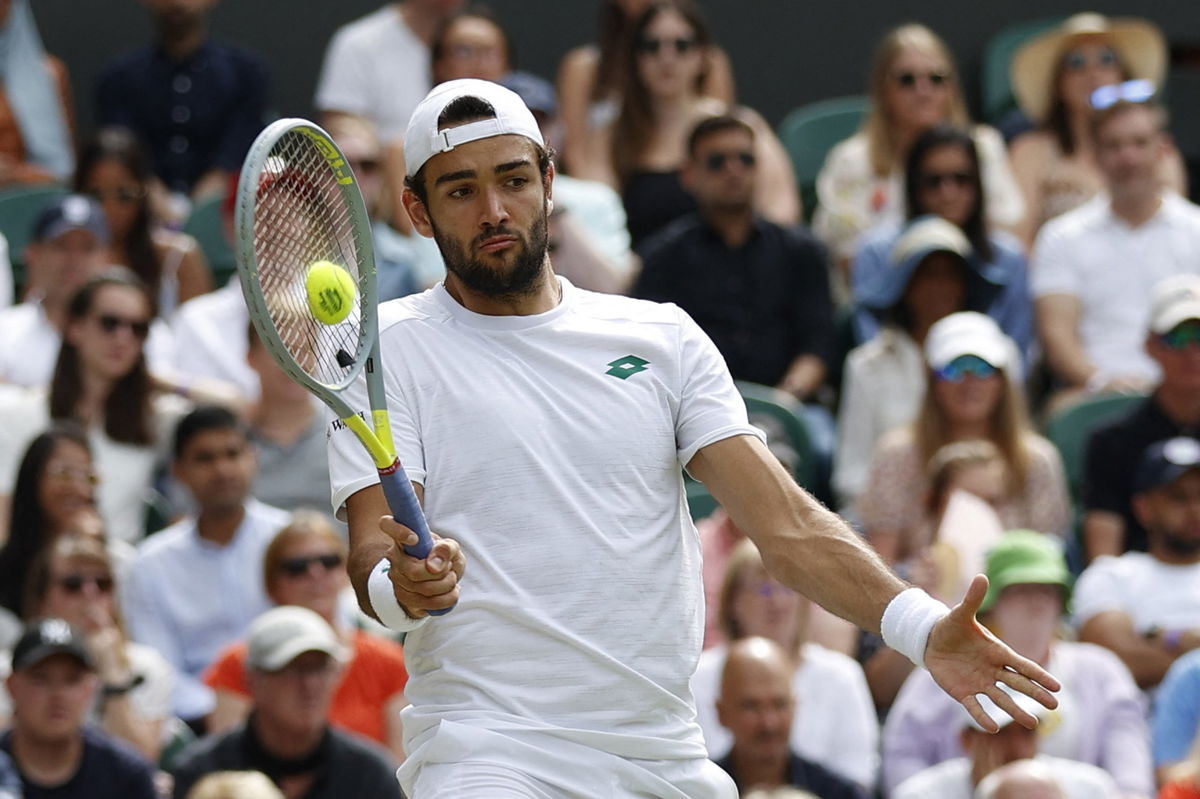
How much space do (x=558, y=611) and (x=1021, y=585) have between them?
3.35 meters

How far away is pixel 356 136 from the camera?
851cm

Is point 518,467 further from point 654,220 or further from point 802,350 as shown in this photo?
point 654,220

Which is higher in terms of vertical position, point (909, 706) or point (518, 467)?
point (518, 467)

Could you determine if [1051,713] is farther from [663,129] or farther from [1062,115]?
[1062,115]

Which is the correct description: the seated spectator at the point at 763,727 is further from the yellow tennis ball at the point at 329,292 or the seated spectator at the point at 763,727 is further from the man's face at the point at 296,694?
the yellow tennis ball at the point at 329,292

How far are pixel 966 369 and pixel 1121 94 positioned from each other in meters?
2.05

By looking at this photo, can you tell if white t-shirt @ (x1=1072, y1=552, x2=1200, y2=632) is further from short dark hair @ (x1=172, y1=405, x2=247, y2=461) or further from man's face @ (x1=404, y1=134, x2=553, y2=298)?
man's face @ (x1=404, y1=134, x2=553, y2=298)

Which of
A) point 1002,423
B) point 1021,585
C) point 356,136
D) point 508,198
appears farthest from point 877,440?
point 508,198

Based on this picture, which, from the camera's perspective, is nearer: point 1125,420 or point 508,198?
point 508,198

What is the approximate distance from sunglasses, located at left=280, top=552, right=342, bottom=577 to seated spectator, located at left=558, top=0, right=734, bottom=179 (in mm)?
3207

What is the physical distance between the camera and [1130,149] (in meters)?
8.60

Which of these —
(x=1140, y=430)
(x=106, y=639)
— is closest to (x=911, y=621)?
(x=106, y=639)

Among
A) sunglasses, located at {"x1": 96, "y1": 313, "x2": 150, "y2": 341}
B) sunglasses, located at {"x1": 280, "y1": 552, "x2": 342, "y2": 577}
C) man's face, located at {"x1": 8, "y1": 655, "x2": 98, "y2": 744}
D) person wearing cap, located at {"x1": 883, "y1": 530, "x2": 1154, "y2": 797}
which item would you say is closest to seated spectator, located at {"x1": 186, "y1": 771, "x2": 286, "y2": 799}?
man's face, located at {"x1": 8, "y1": 655, "x2": 98, "y2": 744}

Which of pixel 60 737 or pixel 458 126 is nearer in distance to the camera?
pixel 458 126
